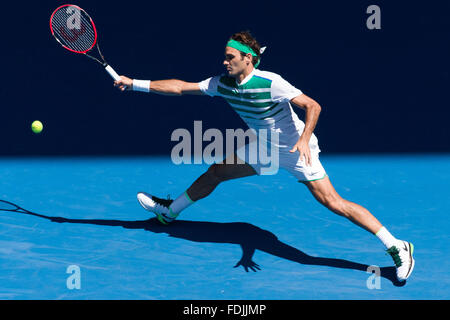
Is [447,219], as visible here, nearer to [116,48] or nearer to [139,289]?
[139,289]

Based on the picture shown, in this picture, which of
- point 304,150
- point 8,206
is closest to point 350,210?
point 304,150

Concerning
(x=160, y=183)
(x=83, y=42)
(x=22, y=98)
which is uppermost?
(x=22, y=98)

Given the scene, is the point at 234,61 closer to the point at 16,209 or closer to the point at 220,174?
the point at 220,174

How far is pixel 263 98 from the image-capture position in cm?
718

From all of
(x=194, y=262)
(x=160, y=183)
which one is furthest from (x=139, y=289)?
(x=160, y=183)

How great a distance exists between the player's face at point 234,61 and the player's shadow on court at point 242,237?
157 centimetres

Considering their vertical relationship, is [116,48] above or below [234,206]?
above

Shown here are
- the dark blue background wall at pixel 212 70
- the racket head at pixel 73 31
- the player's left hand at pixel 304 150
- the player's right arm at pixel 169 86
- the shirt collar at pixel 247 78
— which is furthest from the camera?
the dark blue background wall at pixel 212 70

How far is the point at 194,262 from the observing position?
7.37m

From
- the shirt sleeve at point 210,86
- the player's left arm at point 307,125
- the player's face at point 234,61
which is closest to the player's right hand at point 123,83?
the shirt sleeve at point 210,86

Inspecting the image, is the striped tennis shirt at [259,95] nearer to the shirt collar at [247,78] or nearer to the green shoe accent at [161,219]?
the shirt collar at [247,78]

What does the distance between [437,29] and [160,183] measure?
4.96 metres

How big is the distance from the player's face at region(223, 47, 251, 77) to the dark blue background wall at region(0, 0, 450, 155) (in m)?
3.55

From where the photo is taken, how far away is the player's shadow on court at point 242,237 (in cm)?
732
